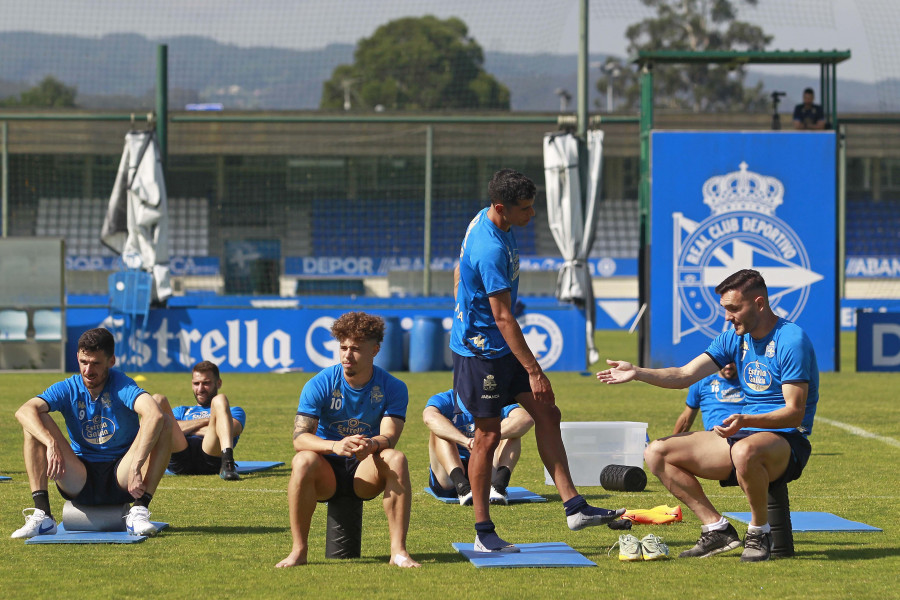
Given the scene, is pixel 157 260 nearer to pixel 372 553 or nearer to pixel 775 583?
pixel 372 553

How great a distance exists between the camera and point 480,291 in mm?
6582

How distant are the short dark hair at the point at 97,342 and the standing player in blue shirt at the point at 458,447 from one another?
238 centimetres

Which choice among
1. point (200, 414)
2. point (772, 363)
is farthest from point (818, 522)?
point (200, 414)

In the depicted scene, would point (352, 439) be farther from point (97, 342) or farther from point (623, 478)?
point (623, 478)

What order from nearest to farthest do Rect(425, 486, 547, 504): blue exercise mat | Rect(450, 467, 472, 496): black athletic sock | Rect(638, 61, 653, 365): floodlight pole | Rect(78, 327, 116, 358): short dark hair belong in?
Rect(78, 327, 116, 358): short dark hair
Rect(450, 467, 472, 496): black athletic sock
Rect(425, 486, 547, 504): blue exercise mat
Rect(638, 61, 653, 365): floodlight pole

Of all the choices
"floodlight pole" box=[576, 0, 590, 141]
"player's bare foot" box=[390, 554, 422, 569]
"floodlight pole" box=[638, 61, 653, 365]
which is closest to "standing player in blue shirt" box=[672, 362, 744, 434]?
"player's bare foot" box=[390, 554, 422, 569]

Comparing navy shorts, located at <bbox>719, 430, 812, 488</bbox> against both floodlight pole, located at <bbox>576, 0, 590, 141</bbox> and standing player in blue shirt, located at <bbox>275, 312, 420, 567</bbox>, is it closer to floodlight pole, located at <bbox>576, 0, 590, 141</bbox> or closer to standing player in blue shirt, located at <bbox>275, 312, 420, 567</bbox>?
standing player in blue shirt, located at <bbox>275, 312, 420, 567</bbox>

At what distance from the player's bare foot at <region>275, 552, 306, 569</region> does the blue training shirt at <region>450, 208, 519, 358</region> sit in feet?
4.33

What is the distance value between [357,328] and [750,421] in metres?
1.92

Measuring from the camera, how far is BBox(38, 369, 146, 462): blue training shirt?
6879 millimetres

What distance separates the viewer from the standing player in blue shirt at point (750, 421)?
6195mm

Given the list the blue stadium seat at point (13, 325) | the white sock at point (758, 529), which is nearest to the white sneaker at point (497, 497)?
the white sock at point (758, 529)

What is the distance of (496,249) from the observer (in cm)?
649

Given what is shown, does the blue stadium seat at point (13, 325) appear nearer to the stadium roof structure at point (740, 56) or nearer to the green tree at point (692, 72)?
the stadium roof structure at point (740, 56)
